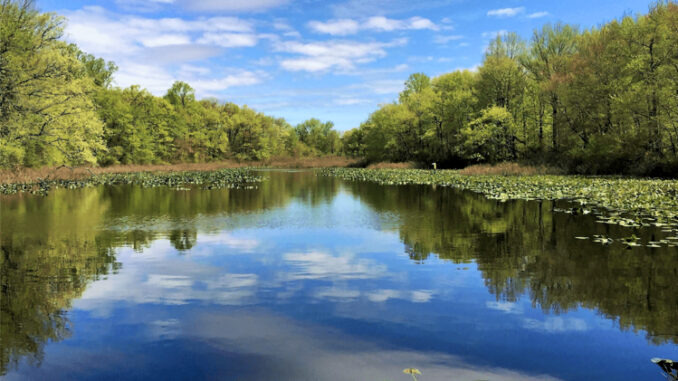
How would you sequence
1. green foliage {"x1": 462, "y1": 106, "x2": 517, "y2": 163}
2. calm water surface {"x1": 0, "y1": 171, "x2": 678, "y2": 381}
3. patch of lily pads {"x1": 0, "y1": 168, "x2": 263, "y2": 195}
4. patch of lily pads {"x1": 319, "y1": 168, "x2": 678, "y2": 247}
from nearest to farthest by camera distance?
calm water surface {"x1": 0, "y1": 171, "x2": 678, "y2": 381} < patch of lily pads {"x1": 319, "y1": 168, "x2": 678, "y2": 247} < patch of lily pads {"x1": 0, "y1": 168, "x2": 263, "y2": 195} < green foliage {"x1": 462, "y1": 106, "x2": 517, "y2": 163}

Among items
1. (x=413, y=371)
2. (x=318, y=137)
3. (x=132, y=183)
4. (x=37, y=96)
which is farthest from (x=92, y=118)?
(x=318, y=137)

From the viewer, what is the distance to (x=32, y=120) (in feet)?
115

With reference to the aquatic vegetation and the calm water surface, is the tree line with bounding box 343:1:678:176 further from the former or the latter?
the aquatic vegetation

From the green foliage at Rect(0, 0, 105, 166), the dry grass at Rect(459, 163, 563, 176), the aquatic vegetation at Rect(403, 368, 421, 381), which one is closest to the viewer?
the aquatic vegetation at Rect(403, 368, 421, 381)

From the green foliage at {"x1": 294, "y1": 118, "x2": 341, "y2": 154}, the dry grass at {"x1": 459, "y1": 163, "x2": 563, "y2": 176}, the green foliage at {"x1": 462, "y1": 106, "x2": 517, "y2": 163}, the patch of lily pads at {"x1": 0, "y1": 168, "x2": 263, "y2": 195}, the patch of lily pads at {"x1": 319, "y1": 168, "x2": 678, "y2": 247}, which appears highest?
the green foliage at {"x1": 294, "y1": 118, "x2": 341, "y2": 154}

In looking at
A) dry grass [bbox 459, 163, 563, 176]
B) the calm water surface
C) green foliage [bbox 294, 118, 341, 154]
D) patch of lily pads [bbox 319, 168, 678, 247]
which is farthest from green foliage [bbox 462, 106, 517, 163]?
green foliage [bbox 294, 118, 341, 154]

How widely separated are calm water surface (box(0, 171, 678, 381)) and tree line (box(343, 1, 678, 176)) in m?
26.1

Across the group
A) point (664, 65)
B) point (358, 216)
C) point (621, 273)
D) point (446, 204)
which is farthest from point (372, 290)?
Answer: point (664, 65)

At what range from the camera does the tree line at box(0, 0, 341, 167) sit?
3356 centimetres

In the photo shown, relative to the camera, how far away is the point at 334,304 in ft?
22.4

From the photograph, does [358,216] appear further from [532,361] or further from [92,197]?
[92,197]

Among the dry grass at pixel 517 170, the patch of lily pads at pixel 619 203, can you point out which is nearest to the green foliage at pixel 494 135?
the dry grass at pixel 517 170

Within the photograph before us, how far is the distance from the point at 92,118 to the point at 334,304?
45.7 m

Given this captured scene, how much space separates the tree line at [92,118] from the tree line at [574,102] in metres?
43.2
